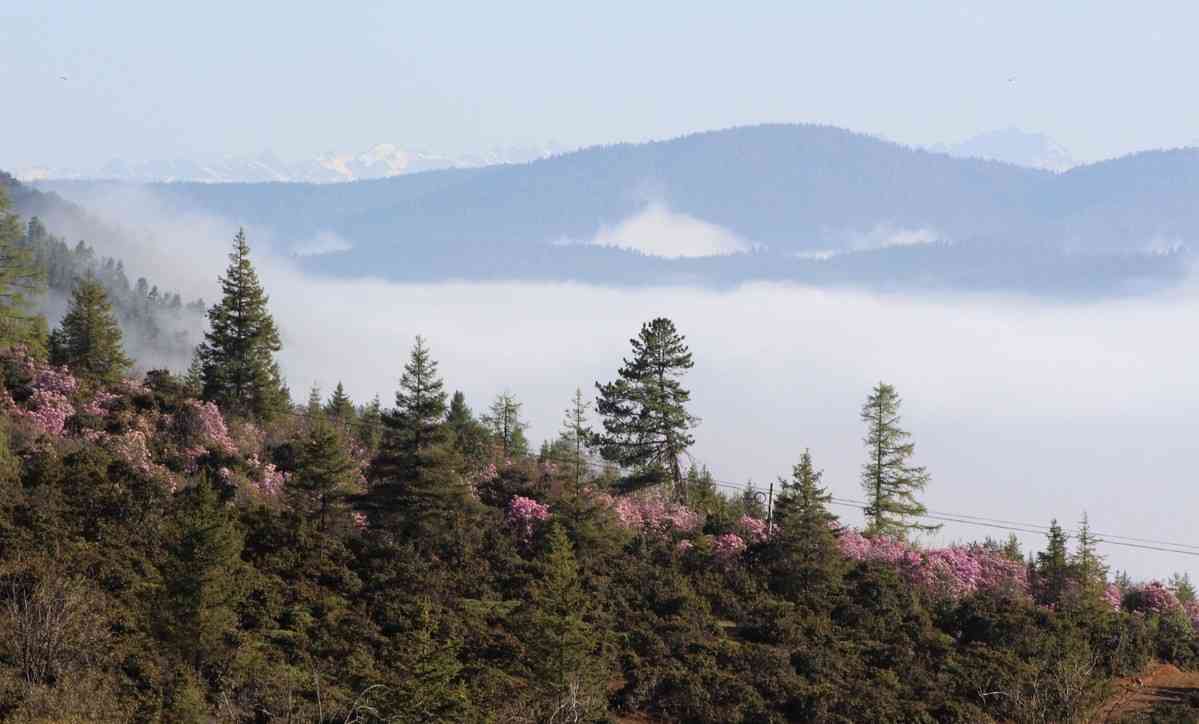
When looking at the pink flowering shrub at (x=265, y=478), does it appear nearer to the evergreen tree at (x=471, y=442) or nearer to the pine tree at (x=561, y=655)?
the evergreen tree at (x=471, y=442)

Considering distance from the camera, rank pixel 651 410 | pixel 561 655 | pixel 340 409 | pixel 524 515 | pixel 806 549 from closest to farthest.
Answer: pixel 561 655, pixel 524 515, pixel 806 549, pixel 651 410, pixel 340 409

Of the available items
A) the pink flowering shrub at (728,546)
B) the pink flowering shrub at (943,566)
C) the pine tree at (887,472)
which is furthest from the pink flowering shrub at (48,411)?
the pine tree at (887,472)

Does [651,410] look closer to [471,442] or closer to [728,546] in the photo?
[471,442]

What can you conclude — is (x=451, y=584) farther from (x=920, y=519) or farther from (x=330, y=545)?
(x=920, y=519)

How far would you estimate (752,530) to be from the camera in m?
56.8

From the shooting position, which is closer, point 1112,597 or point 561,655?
point 561,655

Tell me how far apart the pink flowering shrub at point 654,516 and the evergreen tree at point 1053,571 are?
15.7 meters

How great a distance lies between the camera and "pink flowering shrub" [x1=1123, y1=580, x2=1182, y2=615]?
56469 mm

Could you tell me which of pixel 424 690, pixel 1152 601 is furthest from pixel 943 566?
pixel 424 690

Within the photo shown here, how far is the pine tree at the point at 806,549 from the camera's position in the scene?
170ft

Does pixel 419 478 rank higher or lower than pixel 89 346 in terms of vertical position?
lower

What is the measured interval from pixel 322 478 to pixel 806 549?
66.8ft

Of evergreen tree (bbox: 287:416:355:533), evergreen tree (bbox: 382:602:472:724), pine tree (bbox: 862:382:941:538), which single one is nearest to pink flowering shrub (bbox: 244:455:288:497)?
evergreen tree (bbox: 287:416:355:533)

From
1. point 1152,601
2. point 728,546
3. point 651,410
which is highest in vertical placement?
point 651,410
